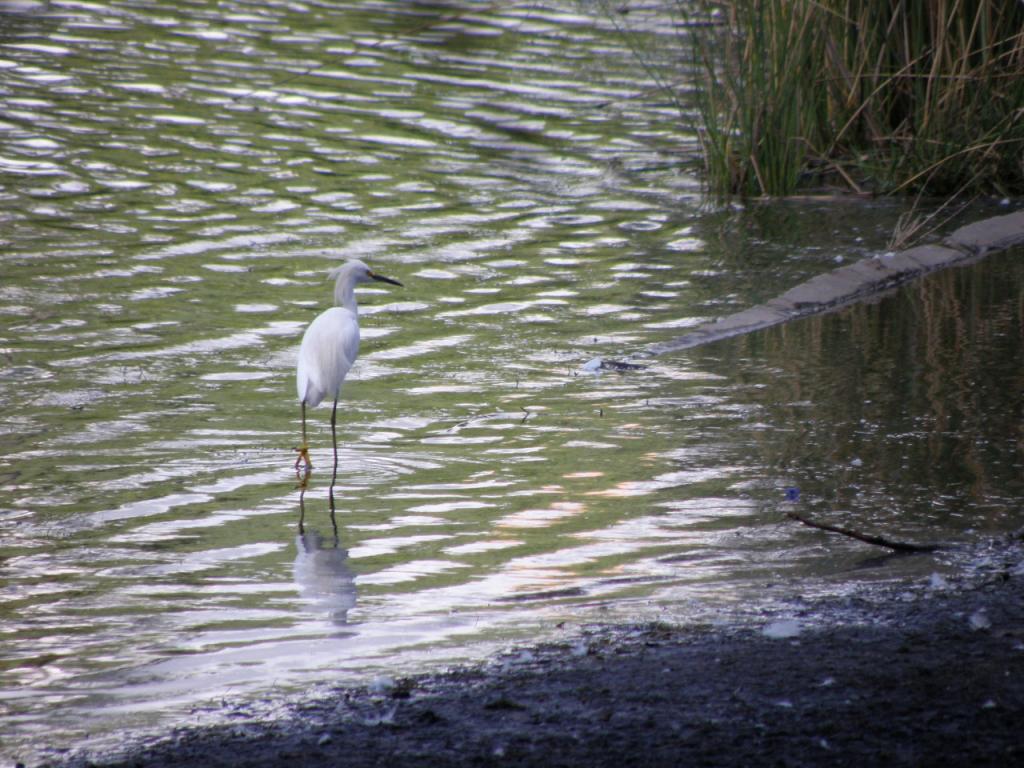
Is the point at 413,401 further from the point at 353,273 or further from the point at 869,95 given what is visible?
the point at 869,95

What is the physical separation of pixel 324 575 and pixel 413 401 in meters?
2.20

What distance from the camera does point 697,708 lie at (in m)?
3.72

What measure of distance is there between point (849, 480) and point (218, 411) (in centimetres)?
299

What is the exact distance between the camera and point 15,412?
707cm

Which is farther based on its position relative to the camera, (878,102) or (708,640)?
(878,102)

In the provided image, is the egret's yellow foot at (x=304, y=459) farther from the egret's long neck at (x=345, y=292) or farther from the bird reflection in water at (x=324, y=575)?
the egret's long neck at (x=345, y=292)

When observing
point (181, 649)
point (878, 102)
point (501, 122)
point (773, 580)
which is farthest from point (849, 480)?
point (501, 122)

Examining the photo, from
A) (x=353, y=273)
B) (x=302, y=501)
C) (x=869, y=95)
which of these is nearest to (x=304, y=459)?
(x=302, y=501)

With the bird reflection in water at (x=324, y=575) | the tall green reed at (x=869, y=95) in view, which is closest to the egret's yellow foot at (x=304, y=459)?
the bird reflection in water at (x=324, y=575)

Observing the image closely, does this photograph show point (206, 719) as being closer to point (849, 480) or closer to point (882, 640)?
point (882, 640)

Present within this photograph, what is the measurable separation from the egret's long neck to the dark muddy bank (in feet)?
12.0

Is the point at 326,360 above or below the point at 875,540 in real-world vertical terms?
above

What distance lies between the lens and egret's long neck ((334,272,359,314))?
773 cm

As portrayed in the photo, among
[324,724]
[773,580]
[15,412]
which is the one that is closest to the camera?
[324,724]
